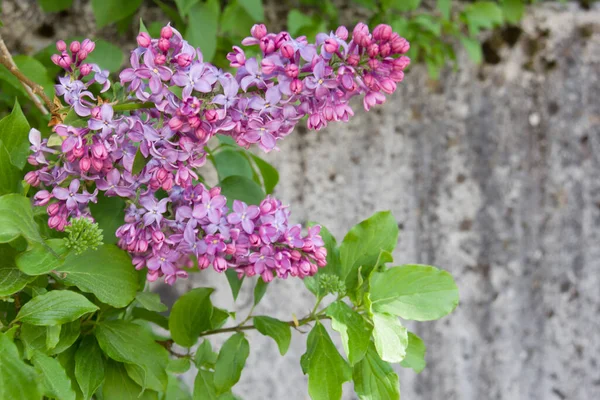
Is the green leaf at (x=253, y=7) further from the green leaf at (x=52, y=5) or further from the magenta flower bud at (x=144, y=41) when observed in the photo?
the magenta flower bud at (x=144, y=41)

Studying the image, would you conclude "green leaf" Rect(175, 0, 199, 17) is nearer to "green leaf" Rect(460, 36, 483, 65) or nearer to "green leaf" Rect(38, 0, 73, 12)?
"green leaf" Rect(38, 0, 73, 12)

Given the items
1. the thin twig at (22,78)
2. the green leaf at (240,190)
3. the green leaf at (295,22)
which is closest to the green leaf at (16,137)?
the thin twig at (22,78)

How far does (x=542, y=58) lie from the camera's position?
1.39 m

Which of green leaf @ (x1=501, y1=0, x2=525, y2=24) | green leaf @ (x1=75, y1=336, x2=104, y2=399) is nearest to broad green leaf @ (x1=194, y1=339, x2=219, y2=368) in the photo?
green leaf @ (x1=75, y1=336, x2=104, y2=399)

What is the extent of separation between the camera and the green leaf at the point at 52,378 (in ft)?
1.82

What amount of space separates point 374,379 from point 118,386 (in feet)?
0.91

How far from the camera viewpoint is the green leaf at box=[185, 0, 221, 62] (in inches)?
36.9

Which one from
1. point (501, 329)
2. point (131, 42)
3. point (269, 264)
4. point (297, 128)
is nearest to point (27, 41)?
point (131, 42)

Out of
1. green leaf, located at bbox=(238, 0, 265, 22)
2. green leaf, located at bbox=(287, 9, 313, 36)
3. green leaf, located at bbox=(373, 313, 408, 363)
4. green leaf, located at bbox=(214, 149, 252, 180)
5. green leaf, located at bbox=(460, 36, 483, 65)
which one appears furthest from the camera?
green leaf, located at bbox=(460, 36, 483, 65)

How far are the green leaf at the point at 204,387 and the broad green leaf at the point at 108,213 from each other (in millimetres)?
193

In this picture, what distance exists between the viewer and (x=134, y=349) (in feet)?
2.15

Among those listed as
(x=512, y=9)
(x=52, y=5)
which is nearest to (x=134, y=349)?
(x=52, y=5)

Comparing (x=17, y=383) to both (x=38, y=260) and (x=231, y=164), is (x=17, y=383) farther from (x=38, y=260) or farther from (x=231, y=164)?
(x=231, y=164)

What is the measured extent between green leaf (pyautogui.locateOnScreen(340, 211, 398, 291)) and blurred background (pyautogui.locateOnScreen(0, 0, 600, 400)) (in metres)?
0.58
